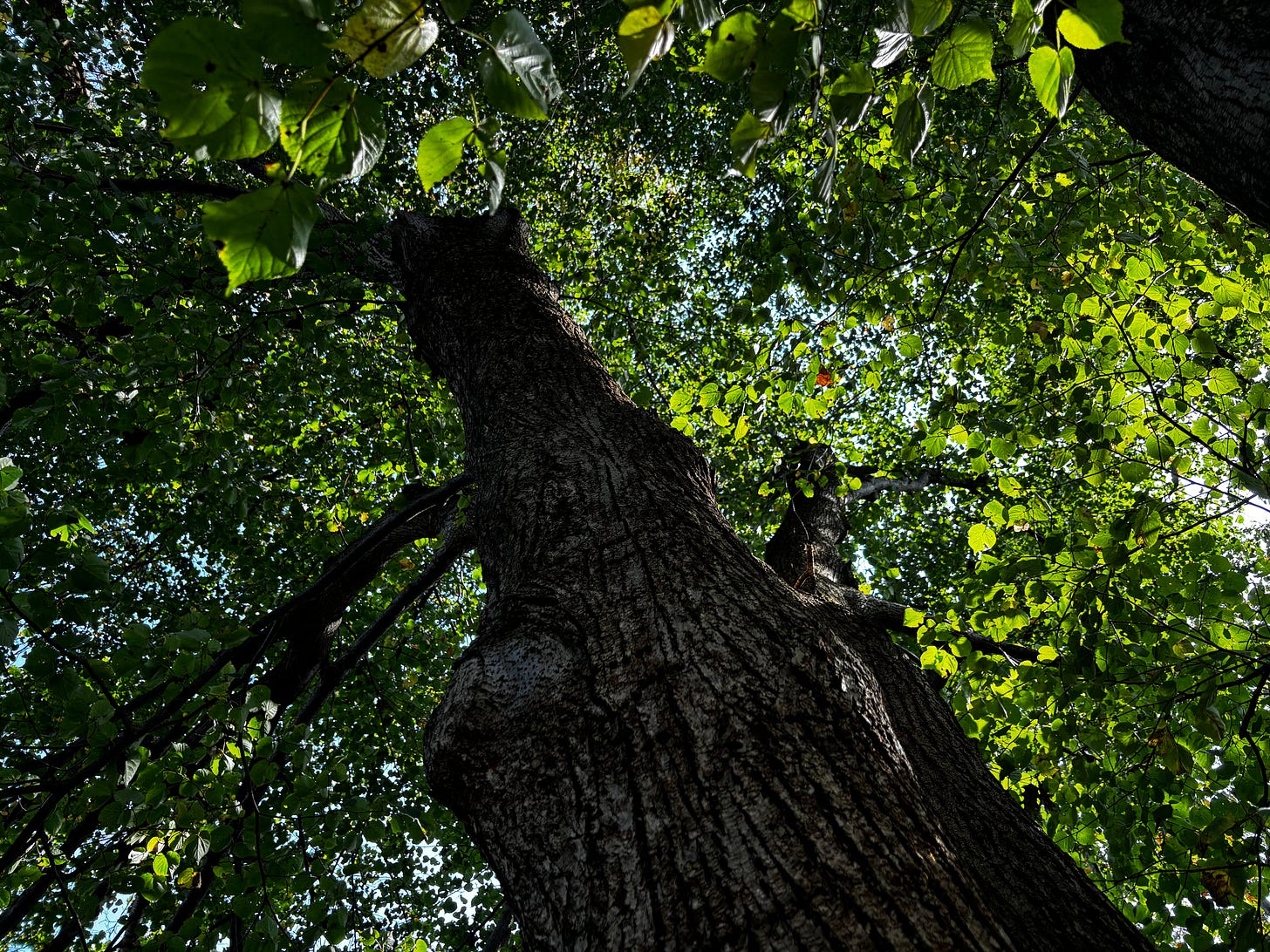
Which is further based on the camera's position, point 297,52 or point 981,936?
point 981,936

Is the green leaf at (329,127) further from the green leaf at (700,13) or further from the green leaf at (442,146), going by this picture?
the green leaf at (700,13)

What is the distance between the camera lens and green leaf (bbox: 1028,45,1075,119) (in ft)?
3.26

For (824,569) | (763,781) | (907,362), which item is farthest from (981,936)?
(907,362)

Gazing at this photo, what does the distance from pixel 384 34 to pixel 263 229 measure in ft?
0.88

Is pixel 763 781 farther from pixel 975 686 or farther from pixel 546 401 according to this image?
pixel 975 686

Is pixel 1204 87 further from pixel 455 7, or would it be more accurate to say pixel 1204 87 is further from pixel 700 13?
pixel 455 7

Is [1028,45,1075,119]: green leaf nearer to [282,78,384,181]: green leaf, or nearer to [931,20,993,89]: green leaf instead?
[931,20,993,89]: green leaf

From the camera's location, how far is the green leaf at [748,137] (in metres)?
1.01

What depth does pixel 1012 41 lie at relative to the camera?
104cm

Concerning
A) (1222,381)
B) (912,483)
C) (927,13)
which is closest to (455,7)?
(927,13)

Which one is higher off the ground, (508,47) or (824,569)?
(824,569)

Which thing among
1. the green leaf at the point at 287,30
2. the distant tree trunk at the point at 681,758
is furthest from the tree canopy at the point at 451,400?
the distant tree trunk at the point at 681,758

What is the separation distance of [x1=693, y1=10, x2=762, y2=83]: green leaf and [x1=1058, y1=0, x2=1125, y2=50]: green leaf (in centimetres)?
42

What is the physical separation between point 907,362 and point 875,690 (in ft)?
25.8
